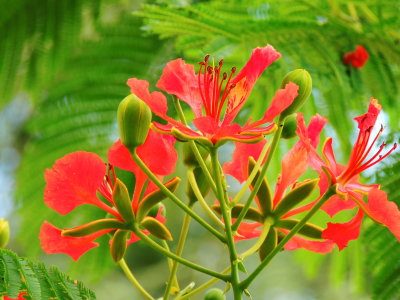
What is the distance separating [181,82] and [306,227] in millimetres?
221

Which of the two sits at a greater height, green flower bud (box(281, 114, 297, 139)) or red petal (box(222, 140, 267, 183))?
green flower bud (box(281, 114, 297, 139))

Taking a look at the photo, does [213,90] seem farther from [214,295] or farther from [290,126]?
[214,295]

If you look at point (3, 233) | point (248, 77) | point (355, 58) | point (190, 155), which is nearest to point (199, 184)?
point (190, 155)

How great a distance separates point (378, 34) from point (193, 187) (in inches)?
24.4

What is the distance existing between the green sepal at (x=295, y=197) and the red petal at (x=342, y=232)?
0.05m

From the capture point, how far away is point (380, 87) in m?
1.26

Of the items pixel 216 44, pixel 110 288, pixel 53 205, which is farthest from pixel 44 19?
pixel 110 288

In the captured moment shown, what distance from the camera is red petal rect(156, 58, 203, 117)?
81 centimetres

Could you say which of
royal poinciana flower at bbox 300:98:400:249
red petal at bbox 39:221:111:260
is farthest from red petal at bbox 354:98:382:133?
red petal at bbox 39:221:111:260

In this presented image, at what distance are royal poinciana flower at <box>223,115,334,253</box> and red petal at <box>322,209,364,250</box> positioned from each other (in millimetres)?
15

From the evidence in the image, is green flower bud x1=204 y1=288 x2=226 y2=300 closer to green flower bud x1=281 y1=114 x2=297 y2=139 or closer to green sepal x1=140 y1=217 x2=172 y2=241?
green sepal x1=140 y1=217 x2=172 y2=241

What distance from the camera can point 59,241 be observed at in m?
0.82

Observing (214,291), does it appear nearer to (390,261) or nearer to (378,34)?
(390,261)

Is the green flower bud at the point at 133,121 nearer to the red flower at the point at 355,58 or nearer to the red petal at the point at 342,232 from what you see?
the red petal at the point at 342,232
